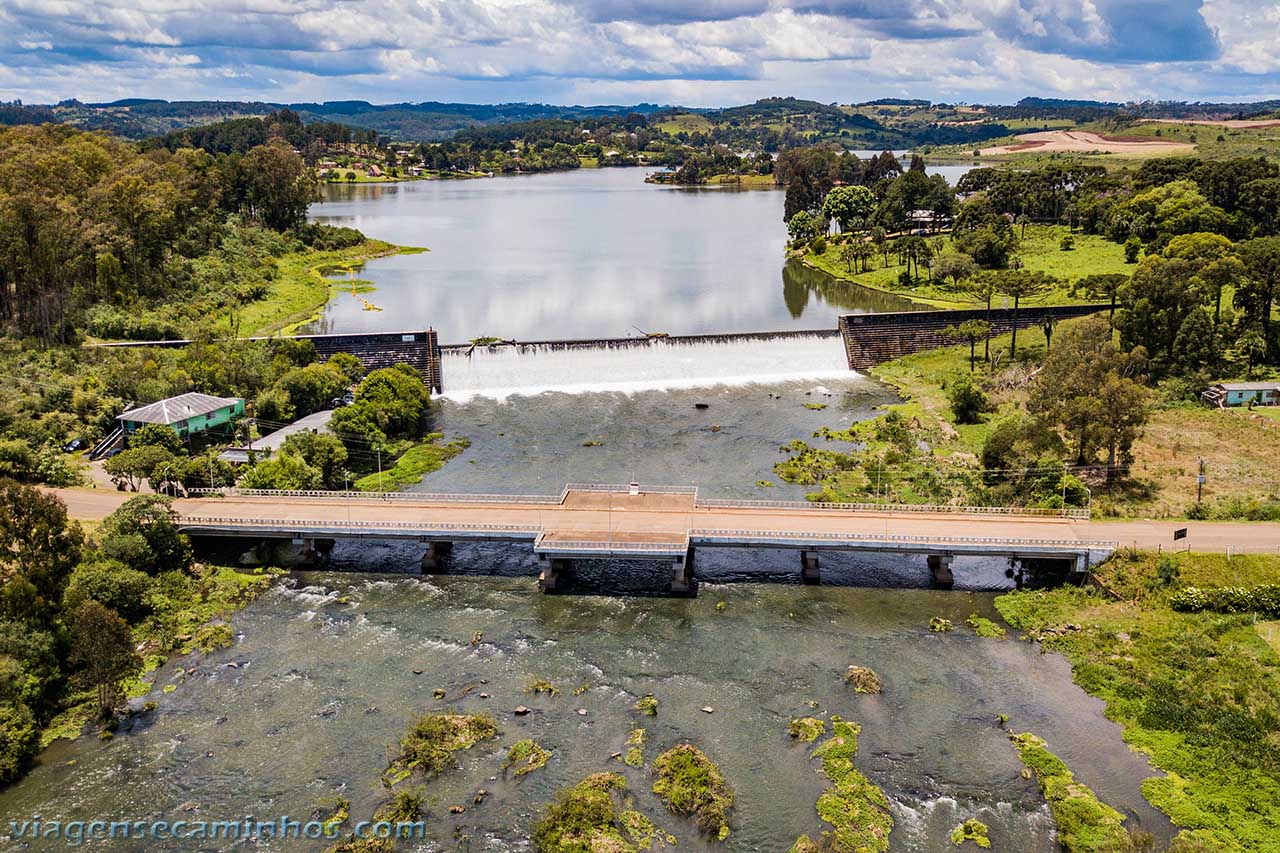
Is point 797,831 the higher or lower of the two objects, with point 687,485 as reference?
lower

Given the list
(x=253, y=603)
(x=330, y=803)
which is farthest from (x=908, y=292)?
(x=330, y=803)

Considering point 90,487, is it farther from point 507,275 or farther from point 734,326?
point 507,275

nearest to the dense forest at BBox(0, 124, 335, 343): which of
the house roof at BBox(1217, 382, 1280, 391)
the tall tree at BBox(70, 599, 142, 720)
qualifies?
the tall tree at BBox(70, 599, 142, 720)

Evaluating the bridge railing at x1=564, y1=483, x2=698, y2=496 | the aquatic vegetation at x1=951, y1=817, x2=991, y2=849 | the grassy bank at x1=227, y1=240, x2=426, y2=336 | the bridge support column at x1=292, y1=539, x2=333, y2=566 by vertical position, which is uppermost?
the grassy bank at x1=227, y1=240, x2=426, y2=336

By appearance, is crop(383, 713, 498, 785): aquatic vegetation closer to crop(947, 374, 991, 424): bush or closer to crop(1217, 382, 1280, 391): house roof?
crop(947, 374, 991, 424): bush

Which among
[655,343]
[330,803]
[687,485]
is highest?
[655,343]

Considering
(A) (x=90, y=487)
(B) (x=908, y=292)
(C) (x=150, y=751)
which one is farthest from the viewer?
(B) (x=908, y=292)

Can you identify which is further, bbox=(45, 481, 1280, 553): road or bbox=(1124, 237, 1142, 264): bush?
bbox=(1124, 237, 1142, 264): bush

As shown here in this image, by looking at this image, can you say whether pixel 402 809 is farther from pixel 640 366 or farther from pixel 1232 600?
pixel 640 366
